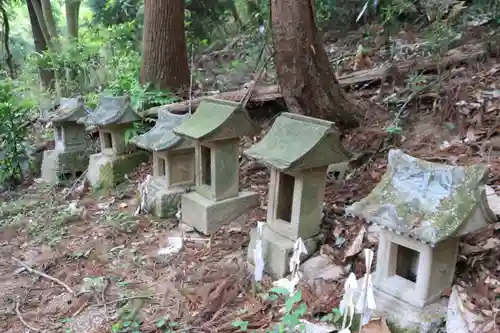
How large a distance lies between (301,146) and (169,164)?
198 centimetres

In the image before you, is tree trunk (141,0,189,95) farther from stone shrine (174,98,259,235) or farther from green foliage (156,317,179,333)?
green foliage (156,317,179,333)

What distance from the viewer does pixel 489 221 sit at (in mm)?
2689

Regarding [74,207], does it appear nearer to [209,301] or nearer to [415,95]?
[209,301]

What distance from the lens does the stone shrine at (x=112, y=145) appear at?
5.95m

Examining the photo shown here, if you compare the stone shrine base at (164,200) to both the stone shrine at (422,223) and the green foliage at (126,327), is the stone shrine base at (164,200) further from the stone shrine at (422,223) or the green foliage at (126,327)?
the stone shrine at (422,223)

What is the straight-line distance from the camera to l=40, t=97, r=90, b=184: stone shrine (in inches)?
271

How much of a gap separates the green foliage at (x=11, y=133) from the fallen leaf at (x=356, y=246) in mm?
6083

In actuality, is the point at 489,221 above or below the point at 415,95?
below

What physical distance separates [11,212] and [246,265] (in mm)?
4041

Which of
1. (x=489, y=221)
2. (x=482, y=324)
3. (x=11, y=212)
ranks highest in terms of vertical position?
(x=489, y=221)

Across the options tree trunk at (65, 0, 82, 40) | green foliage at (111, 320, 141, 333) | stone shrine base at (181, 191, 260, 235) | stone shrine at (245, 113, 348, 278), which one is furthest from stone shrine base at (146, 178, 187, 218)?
tree trunk at (65, 0, 82, 40)

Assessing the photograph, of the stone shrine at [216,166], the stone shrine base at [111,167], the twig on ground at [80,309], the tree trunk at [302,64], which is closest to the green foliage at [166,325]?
the twig on ground at [80,309]

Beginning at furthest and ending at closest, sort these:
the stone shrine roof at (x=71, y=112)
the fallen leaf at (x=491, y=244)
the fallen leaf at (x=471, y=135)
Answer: the stone shrine roof at (x=71, y=112), the fallen leaf at (x=471, y=135), the fallen leaf at (x=491, y=244)

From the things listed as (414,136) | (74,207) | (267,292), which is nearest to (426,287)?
(267,292)
